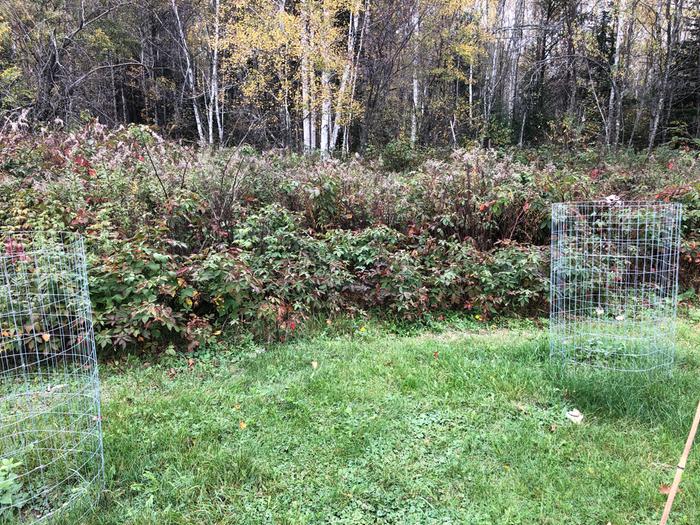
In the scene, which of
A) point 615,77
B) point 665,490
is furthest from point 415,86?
point 665,490

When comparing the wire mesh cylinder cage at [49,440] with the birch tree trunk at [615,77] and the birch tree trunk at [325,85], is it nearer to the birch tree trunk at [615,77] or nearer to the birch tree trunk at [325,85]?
the birch tree trunk at [325,85]

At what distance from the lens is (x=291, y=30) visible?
39.9 feet

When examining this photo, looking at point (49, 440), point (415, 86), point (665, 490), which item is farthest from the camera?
point (415, 86)

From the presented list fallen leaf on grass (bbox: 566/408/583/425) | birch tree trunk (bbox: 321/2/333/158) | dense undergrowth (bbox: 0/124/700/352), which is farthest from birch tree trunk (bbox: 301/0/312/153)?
fallen leaf on grass (bbox: 566/408/583/425)

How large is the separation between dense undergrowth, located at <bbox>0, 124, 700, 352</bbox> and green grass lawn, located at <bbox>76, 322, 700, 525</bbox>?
22.5 inches

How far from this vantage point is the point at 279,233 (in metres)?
4.52

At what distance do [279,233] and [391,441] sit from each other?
2.58 meters

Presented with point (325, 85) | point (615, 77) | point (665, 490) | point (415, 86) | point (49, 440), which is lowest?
point (665, 490)

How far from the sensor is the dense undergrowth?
3824 mm

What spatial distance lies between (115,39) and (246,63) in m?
6.33

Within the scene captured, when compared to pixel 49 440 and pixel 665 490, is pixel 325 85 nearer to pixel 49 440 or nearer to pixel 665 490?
pixel 49 440

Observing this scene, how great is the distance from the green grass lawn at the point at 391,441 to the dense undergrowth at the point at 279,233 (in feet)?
1.88

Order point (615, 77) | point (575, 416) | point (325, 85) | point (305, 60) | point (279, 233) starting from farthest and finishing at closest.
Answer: point (615, 77) < point (325, 85) < point (305, 60) < point (279, 233) < point (575, 416)

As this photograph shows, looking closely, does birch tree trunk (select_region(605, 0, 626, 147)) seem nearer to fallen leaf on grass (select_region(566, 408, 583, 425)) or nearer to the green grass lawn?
the green grass lawn
